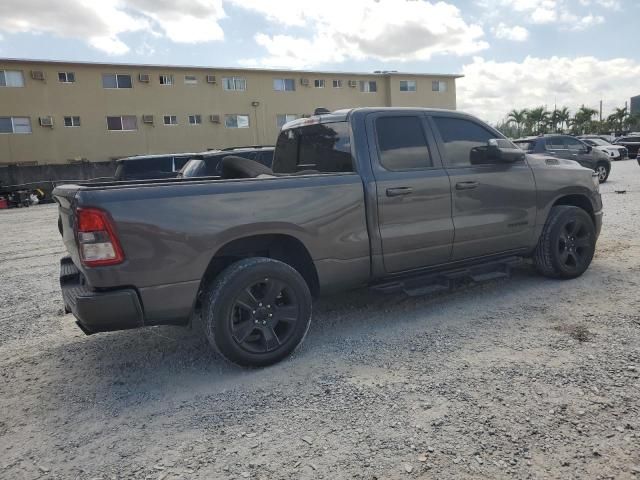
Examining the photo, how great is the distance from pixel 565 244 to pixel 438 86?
3716cm

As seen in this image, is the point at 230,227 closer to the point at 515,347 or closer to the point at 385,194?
the point at 385,194

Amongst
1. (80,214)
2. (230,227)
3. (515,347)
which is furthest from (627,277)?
(80,214)

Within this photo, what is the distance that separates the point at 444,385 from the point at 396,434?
0.65 meters

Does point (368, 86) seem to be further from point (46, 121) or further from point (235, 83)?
point (46, 121)

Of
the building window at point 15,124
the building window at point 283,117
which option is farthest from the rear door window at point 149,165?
the building window at point 283,117

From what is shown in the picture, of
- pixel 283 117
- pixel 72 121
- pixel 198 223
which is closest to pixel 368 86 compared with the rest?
pixel 283 117

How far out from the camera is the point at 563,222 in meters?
5.23

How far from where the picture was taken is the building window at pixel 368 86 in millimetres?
36844

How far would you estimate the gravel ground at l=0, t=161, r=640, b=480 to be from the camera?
2.51 metres

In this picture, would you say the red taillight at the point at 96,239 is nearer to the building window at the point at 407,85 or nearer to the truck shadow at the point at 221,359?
the truck shadow at the point at 221,359

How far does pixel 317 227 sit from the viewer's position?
12.5 feet

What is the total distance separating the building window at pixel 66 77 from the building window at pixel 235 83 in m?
8.98

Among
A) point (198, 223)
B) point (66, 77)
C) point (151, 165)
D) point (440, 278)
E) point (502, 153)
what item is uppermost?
point (66, 77)

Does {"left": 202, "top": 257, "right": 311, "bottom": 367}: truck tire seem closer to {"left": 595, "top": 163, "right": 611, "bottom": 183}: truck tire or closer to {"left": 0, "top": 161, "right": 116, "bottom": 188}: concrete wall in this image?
{"left": 595, "top": 163, "right": 611, "bottom": 183}: truck tire
